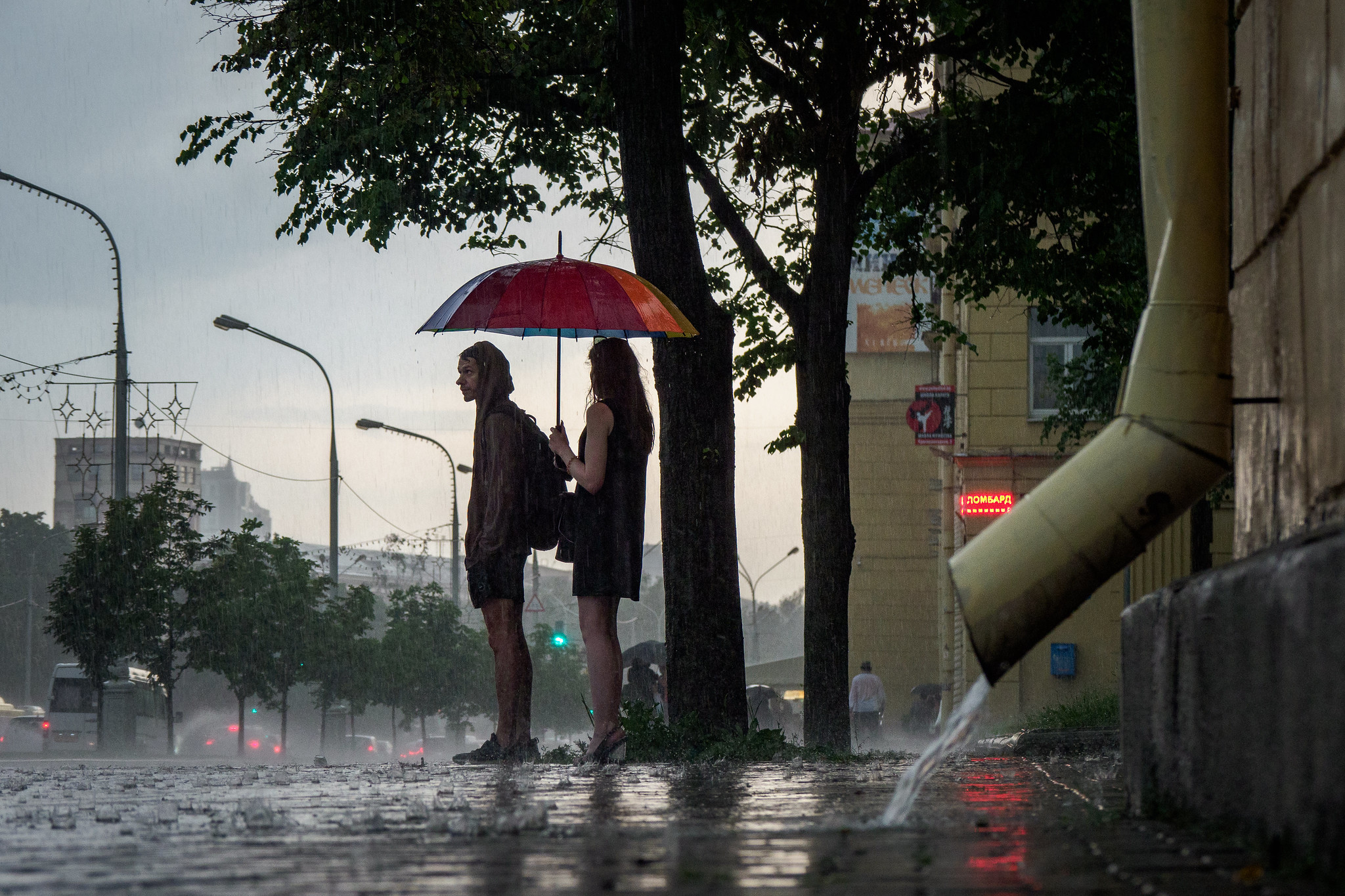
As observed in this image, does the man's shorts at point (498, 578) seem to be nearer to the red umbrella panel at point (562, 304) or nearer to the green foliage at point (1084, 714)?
the red umbrella panel at point (562, 304)

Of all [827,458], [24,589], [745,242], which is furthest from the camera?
[24,589]

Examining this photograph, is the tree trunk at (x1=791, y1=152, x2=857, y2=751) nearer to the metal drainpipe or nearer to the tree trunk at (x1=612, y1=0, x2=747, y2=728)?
the tree trunk at (x1=612, y1=0, x2=747, y2=728)

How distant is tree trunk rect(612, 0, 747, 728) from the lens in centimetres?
916

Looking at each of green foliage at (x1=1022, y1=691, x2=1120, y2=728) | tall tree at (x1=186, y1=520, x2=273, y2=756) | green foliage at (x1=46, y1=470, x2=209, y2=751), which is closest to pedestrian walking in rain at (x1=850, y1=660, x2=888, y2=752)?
green foliage at (x1=1022, y1=691, x2=1120, y2=728)

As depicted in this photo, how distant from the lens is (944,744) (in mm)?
4406

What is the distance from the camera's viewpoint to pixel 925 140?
15141mm

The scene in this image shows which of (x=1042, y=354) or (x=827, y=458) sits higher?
(x=1042, y=354)

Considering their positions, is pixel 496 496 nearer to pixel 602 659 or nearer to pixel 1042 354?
pixel 602 659

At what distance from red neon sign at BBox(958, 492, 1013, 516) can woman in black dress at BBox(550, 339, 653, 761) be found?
19955 mm

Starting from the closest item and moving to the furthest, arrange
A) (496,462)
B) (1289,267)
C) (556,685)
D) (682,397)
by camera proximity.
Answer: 1. (1289,267)
2. (496,462)
3. (682,397)
4. (556,685)

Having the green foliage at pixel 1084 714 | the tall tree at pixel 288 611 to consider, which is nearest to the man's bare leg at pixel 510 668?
the green foliage at pixel 1084 714

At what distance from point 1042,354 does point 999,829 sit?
2454cm

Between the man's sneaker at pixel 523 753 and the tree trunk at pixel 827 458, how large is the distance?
4960mm

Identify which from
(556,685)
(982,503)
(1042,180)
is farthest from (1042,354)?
(556,685)
